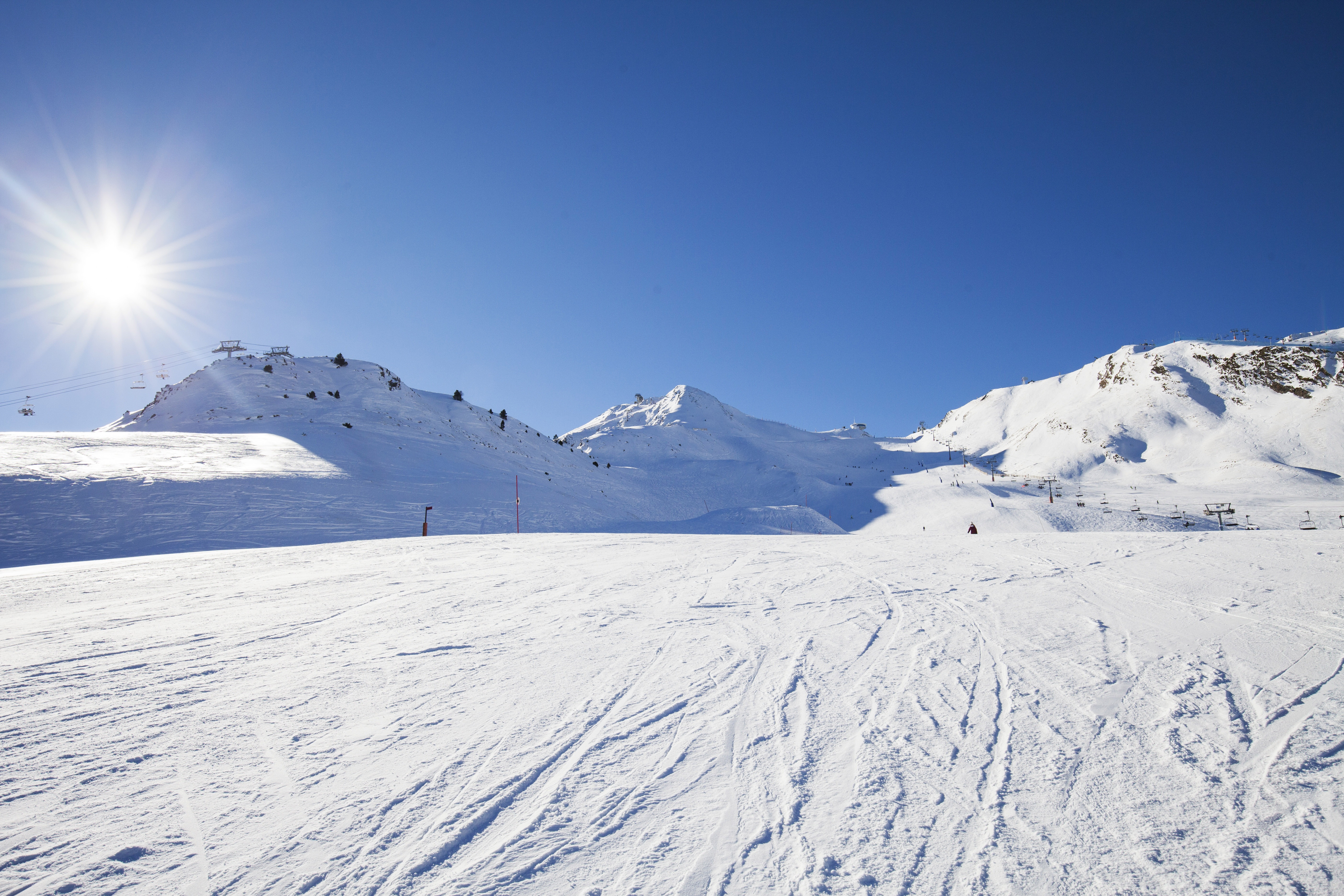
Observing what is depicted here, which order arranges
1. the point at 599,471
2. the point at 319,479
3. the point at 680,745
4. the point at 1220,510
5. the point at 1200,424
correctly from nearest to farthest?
1. the point at 680,745
2. the point at 319,479
3. the point at 1220,510
4. the point at 599,471
5. the point at 1200,424

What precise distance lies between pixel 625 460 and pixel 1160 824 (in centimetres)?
7419

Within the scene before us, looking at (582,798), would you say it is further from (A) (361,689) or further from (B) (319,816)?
(A) (361,689)

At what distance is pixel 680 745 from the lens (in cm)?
373

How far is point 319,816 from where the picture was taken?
295cm

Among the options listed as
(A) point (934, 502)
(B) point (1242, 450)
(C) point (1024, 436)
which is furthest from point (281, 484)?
(C) point (1024, 436)

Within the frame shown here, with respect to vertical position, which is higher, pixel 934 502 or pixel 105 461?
pixel 105 461

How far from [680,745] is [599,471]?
49542mm

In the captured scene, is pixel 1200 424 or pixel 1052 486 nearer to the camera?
pixel 1052 486

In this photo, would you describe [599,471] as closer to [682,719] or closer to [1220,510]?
[1220,510]

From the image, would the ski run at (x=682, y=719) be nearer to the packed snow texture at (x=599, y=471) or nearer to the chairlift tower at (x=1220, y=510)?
the packed snow texture at (x=599, y=471)

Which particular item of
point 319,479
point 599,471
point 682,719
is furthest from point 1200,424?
point 319,479

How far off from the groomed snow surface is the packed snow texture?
Result: 15655 millimetres

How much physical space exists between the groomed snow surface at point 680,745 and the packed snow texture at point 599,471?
1565 centimetres

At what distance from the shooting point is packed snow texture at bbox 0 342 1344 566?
20.3 m
